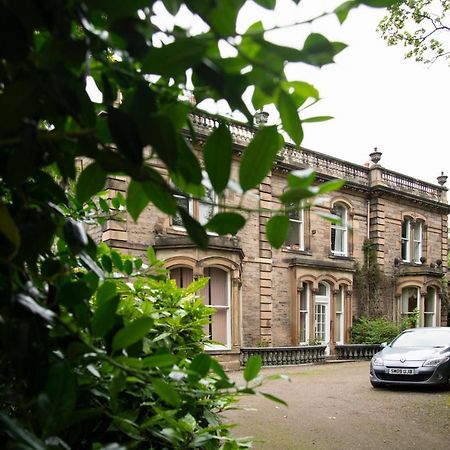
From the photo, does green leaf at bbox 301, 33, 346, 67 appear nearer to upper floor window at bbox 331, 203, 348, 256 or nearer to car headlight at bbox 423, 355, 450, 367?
car headlight at bbox 423, 355, 450, 367

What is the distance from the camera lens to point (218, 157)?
701 millimetres

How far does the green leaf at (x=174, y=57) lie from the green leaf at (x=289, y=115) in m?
0.17

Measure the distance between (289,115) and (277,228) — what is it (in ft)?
0.59

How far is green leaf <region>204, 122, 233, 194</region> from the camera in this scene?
70cm

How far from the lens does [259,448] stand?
5.76m

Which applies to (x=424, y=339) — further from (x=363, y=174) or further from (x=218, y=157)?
Result: (x=218, y=157)

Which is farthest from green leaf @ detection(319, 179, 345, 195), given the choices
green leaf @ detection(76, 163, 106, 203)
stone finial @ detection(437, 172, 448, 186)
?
stone finial @ detection(437, 172, 448, 186)

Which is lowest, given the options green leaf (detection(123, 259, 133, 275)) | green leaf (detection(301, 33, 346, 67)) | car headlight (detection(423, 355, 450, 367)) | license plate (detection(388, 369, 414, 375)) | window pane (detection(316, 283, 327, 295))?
license plate (detection(388, 369, 414, 375))

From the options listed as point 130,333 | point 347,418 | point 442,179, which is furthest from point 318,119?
point 442,179

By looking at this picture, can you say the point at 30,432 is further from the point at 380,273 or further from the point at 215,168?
the point at 380,273

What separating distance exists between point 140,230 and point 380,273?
11029 mm

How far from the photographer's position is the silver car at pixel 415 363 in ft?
33.0

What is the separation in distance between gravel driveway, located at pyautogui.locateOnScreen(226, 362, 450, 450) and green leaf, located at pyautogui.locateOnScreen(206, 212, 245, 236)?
4010 mm

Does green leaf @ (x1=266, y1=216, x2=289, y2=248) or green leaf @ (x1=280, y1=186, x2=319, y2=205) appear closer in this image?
green leaf @ (x1=280, y1=186, x2=319, y2=205)
